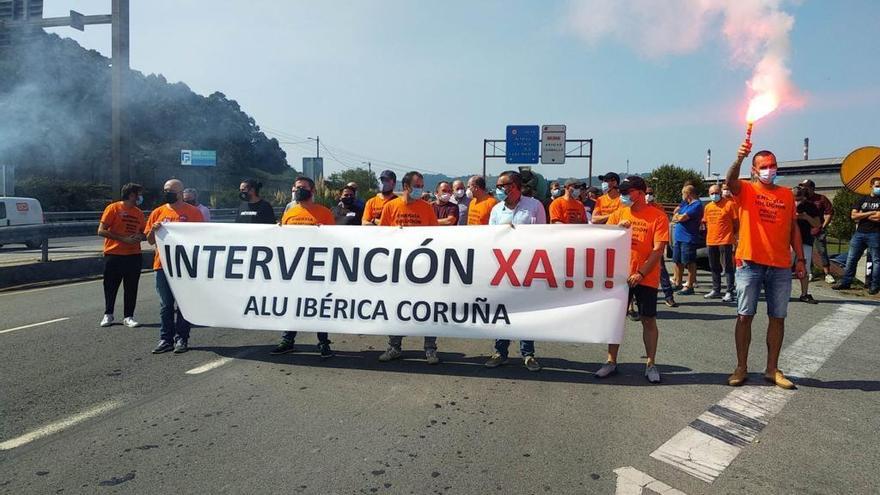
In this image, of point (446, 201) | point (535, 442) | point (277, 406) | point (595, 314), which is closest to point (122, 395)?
point (277, 406)

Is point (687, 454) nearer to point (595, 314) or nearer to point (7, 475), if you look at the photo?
point (595, 314)

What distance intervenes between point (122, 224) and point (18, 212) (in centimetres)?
1769

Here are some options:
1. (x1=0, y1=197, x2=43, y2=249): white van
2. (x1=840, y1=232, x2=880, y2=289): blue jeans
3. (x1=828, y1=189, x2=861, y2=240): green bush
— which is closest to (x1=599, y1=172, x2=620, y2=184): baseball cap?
(x1=840, y1=232, x2=880, y2=289): blue jeans

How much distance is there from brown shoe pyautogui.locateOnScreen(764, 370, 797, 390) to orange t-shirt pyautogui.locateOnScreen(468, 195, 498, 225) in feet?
10.1

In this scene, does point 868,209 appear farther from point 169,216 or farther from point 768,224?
point 169,216

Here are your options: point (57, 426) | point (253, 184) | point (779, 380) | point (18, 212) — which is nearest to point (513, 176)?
point (779, 380)

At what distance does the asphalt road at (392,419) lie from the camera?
10.8ft

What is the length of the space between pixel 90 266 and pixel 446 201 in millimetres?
8611

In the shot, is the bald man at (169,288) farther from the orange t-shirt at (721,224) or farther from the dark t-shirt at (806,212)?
the dark t-shirt at (806,212)

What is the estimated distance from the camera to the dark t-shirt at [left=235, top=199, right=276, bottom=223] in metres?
6.78

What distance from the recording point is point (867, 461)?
3510mm

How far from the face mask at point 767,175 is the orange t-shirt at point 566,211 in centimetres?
364

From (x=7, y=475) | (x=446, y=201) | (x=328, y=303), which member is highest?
(x=446, y=201)

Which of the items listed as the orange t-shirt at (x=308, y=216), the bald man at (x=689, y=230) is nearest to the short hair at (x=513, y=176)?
the orange t-shirt at (x=308, y=216)
